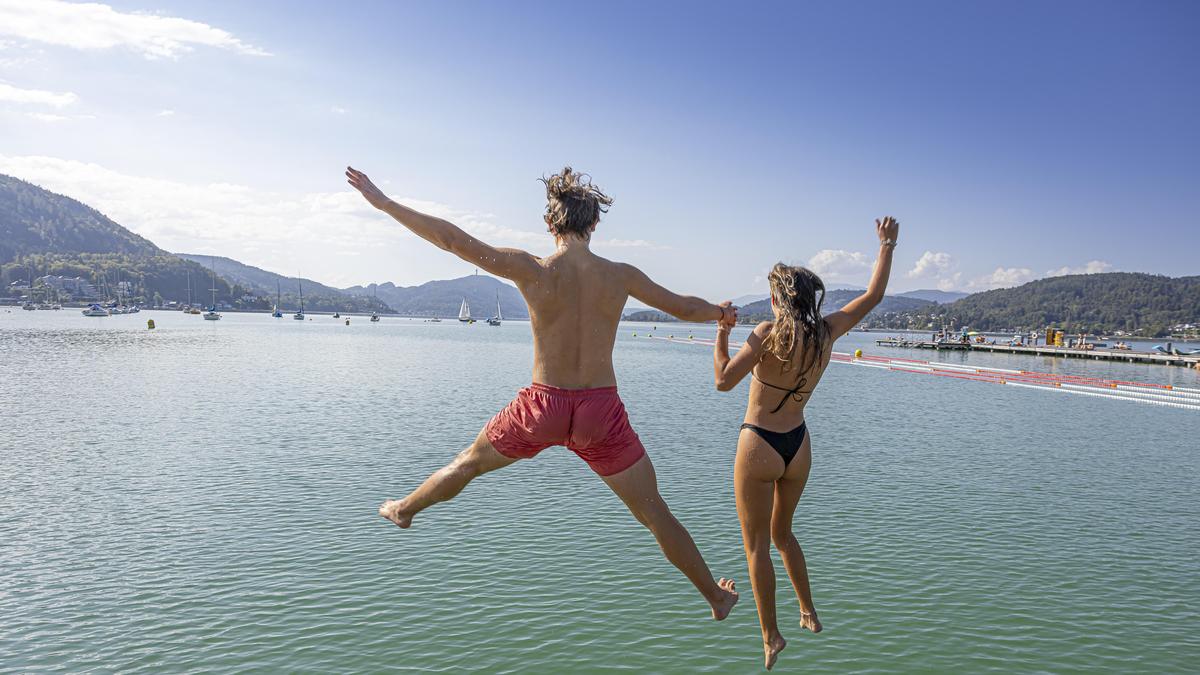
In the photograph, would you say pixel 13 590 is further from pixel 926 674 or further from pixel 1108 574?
pixel 1108 574

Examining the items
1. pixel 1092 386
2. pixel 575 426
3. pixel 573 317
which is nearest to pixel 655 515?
pixel 575 426


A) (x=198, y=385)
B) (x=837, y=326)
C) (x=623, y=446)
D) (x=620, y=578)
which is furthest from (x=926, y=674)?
(x=198, y=385)

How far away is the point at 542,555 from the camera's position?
1185 cm

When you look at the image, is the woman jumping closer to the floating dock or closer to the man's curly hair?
the man's curly hair

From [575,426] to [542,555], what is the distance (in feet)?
25.5

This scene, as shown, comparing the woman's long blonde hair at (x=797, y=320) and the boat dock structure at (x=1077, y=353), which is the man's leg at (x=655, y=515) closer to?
the woman's long blonde hair at (x=797, y=320)

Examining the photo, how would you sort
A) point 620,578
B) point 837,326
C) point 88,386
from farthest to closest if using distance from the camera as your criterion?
point 88,386 → point 620,578 → point 837,326

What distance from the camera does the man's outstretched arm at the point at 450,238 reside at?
459 centimetres

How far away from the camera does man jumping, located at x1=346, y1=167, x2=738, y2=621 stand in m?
4.67

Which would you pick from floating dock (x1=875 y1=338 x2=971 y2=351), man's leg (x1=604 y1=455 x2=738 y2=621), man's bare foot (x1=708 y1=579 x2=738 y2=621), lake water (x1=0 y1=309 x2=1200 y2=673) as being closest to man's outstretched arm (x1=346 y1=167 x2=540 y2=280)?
man's leg (x1=604 y1=455 x2=738 y2=621)

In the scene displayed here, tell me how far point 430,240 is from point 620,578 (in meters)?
7.61

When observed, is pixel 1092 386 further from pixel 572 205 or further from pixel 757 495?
pixel 572 205

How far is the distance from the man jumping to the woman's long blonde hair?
0.50m

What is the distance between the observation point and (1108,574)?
38.0 feet
